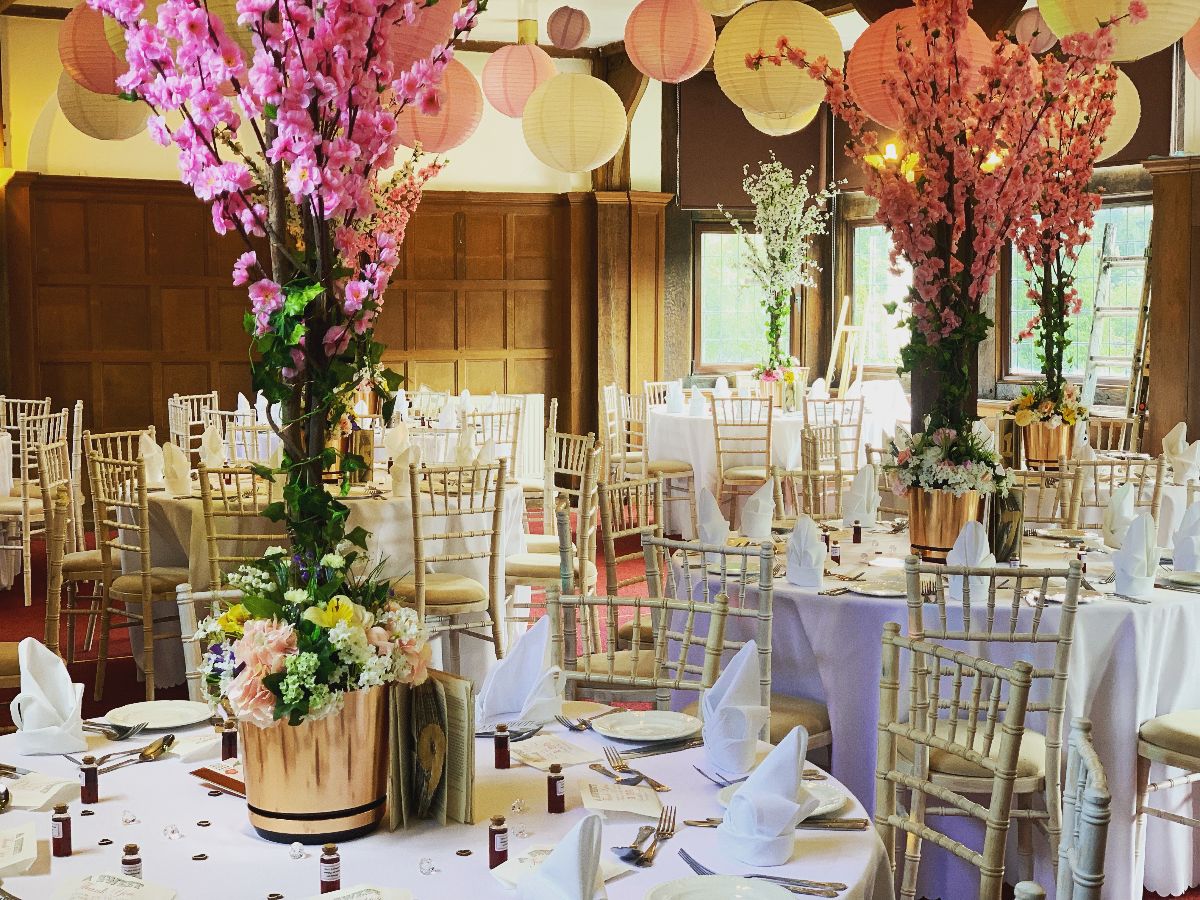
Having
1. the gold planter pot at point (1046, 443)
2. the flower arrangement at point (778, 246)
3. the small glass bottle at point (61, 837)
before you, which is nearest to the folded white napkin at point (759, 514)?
the gold planter pot at point (1046, 443)

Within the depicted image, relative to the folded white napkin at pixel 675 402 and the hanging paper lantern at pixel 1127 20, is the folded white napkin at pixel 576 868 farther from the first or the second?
the folded white napkin at pixel 675 402

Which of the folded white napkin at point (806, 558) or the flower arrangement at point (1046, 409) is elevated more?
the flower arrangement at point (1046, 409)

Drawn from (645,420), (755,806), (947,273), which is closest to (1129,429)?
(645,420)

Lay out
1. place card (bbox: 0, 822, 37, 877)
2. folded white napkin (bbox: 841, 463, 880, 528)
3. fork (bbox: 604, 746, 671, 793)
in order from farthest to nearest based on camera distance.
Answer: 1. folded white napkin (bbox: 841, 463, 880, 528)
2. fork (bbox: 604, 746, 671, 793)
3. place card (bbox: 0, 822, 37, 877)

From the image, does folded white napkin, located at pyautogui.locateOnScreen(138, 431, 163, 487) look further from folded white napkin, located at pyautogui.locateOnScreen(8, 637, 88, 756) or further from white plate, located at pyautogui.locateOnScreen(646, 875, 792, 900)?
white plate, located at pyautogui.locateOnScreen(646, 875, 792, 900)

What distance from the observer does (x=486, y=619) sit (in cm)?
606

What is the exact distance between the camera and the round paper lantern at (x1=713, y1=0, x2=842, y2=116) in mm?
5387

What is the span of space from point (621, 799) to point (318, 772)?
536mm

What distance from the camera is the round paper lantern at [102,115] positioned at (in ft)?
20.9

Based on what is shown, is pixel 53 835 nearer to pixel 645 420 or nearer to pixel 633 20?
pixel 633 20

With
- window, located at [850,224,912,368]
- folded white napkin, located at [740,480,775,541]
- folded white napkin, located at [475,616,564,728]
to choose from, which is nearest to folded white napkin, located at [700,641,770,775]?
folded white napkin, located at [475,616,564,728]

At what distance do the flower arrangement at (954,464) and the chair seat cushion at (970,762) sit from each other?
3.18 ft

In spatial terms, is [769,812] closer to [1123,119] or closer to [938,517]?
[938,517]

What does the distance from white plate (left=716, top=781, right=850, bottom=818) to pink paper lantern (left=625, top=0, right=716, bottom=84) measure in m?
4.09
